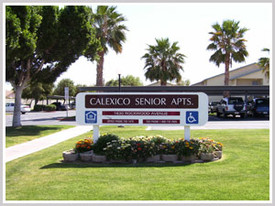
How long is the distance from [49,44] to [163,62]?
68.3ft

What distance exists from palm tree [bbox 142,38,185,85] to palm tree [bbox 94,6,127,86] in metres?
6.96

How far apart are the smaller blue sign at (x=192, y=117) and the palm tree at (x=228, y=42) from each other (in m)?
26.1

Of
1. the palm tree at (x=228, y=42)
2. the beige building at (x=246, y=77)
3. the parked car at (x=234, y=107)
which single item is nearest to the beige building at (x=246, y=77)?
the beige building at (x=246, y=77)

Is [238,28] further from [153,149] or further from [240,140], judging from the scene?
[153,149]

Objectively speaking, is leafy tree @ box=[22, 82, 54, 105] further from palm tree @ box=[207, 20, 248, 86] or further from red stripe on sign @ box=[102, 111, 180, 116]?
red stripe on sign @ box=[102, 111, 180, 116]

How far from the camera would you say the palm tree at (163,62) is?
3628 cm

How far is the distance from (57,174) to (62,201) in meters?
2.09

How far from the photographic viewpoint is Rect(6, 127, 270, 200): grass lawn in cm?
A: 582

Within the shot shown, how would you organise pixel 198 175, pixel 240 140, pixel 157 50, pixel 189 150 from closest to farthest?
pixel 198 175, pixel 189 150, pixel 240 140, pixel 157 50

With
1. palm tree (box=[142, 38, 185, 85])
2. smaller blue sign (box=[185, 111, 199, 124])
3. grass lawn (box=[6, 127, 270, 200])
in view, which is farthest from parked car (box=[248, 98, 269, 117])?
smaller blue sign (box=[185, 111, 199, 124])

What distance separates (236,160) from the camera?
341 inches

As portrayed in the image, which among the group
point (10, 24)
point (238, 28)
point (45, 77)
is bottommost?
point (45, 77)

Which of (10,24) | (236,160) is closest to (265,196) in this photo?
(236,160)

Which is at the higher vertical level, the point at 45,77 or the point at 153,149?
the point at 45,77
